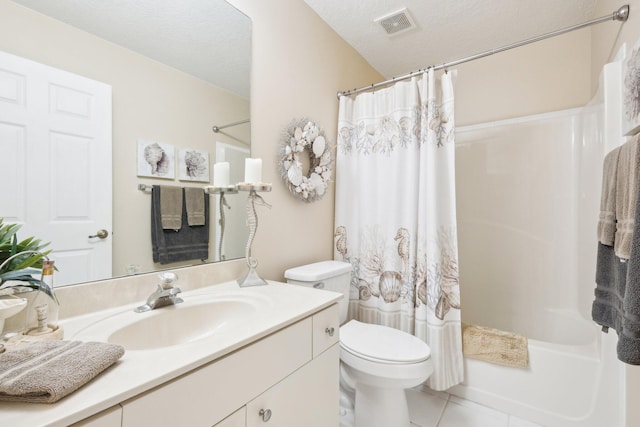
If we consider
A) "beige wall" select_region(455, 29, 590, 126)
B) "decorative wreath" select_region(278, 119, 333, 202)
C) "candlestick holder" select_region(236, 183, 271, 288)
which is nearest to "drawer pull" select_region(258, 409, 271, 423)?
"candlestick holder" select_region(236, 183, 271, 288)

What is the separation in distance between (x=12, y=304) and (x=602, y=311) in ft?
5.72

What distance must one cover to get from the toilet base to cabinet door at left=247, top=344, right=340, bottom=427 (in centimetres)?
32

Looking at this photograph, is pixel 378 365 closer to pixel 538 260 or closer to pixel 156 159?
pixel 156 159

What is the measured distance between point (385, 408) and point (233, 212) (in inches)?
45.1

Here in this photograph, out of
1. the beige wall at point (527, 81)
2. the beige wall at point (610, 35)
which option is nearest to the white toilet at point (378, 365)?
the beige wall at point (610, 35)

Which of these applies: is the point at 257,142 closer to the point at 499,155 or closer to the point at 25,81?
the point at 25,81

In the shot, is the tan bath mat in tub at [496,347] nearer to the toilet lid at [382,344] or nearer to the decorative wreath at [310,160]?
the toilet lid at [382,344]

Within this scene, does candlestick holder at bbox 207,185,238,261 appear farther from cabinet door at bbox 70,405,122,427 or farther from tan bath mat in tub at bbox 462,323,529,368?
tan bath mat in tub at bbox 462,323,529,368

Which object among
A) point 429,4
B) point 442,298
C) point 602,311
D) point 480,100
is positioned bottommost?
point 442,298

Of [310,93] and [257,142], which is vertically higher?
[310,93]

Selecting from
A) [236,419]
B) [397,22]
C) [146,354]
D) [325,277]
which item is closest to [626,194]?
[325,277]

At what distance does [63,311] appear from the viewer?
84cm

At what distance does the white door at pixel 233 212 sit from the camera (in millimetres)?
1297

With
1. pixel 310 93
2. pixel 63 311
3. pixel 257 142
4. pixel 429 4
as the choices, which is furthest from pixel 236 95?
pixel 429 4
